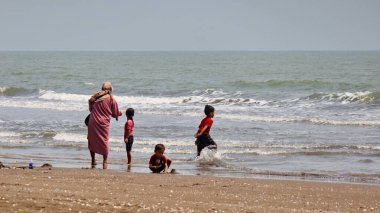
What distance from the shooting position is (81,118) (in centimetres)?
2642

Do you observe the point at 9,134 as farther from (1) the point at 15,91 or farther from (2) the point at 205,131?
(1) the point at 15,91

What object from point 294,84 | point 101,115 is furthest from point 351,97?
point 101,115

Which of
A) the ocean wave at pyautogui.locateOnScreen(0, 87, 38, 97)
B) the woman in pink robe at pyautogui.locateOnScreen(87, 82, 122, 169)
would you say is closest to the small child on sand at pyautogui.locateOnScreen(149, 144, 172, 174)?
the woman in pink robe at pyautogui.locateOnScreen(87, 82, 122, 169)

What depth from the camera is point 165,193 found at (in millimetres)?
9477

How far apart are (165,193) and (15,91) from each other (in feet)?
124

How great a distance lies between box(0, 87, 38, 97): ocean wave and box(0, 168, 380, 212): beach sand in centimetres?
3373

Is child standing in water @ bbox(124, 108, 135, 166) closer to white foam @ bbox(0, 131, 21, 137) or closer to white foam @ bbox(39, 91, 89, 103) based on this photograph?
white foam @ bbox(0, 131, 21, 137)

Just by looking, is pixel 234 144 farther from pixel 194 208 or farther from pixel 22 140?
pixel 194 208

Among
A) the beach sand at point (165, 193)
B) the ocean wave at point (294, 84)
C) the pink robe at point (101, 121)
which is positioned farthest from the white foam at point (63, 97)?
the beach sand at point (165, 193)

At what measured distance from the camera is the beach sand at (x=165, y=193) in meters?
7.96

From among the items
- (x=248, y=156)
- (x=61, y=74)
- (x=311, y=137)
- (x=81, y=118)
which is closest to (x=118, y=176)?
(x=248, y=156)

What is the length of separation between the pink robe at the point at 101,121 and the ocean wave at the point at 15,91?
3273cm

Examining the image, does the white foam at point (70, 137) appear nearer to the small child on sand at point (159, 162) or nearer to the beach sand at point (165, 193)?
the small child on sand at point (159, 162)

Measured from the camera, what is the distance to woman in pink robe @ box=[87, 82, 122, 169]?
12695 mm
